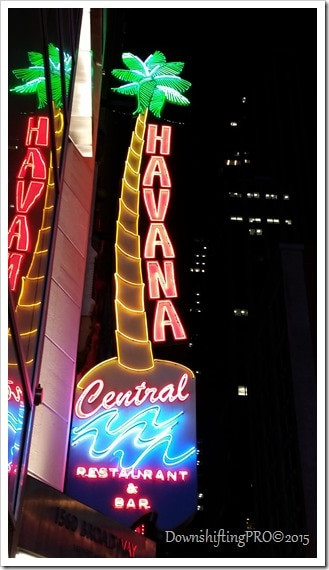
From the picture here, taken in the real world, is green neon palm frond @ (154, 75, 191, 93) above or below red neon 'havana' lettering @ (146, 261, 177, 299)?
above

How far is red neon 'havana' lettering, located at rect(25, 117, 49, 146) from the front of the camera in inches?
249

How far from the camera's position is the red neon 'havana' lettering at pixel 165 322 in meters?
12.4

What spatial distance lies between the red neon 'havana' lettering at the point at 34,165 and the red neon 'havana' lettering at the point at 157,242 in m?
6.56

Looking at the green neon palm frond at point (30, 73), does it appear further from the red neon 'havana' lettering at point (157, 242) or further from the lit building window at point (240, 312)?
the lit building window at point (240, 312)

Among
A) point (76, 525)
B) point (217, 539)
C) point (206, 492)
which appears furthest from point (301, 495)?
point (206, 492)

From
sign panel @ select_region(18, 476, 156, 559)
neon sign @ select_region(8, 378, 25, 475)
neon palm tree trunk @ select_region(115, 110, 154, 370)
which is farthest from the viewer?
neon palm tree trunk @ select_region(115, 110, 154, 370)

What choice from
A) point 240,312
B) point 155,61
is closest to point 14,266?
point 155,61

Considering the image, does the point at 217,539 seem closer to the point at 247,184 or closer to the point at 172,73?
the point at 247,184

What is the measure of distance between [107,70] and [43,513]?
50.2 ft

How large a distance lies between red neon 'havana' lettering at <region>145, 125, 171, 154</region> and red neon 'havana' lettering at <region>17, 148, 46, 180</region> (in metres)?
8.96

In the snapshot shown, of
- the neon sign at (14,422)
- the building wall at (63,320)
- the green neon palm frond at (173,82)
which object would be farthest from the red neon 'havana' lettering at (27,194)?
the green neon palm frond at (173,82)

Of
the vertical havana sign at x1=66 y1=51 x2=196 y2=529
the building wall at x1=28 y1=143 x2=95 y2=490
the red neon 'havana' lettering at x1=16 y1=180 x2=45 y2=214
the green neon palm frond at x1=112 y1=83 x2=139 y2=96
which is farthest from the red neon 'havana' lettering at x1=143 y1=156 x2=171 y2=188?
the red neon 'havana' lettering at x1=16 y1=180 x2=45 y2=214

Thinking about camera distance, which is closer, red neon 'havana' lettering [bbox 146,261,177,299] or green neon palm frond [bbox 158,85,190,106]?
red neon 'havana' lettering [bbox 146,261,177,299]

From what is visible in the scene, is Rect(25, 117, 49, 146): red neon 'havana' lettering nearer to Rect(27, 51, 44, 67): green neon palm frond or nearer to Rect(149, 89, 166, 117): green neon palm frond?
Rect(27, 51, 44, 67): green neon palm frond
